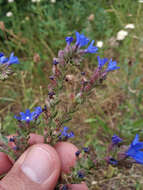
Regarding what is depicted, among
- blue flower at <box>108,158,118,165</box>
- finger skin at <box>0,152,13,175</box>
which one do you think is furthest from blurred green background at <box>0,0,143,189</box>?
blue flower at <box>108,158,118,165</box>

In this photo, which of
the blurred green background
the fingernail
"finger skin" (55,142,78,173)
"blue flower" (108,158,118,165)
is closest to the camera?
"blue flower" (108,158,118,165)

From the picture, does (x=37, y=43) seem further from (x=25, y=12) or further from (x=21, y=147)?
(x=21, y=147)

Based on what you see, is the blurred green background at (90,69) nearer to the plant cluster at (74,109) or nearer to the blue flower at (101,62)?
the plant cluster at (74,109)

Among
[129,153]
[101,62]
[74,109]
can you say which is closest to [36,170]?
[74,109]

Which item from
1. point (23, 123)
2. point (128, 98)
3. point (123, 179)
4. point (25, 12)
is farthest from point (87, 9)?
point (23, 123)

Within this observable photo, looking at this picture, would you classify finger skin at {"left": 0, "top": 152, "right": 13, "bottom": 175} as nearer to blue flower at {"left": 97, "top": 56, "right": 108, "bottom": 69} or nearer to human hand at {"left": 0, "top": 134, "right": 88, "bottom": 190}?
human hand at {"left": 0, "top": 134, "right": 88, "bottom": 190}

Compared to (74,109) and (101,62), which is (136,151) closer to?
(74,109)
